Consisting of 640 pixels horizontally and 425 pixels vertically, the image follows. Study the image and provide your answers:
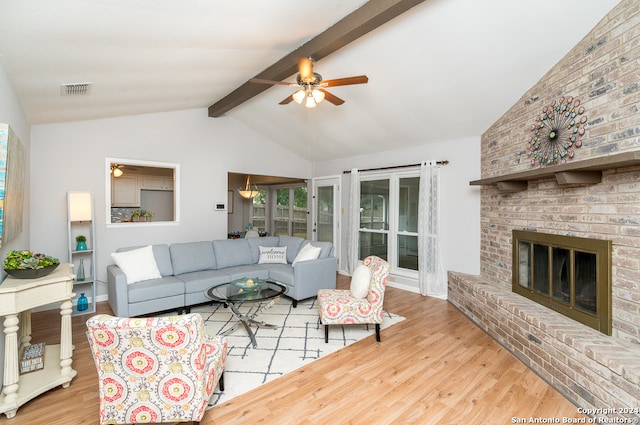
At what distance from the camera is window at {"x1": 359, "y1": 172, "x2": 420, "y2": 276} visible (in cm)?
550

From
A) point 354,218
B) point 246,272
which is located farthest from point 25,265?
point 354,218

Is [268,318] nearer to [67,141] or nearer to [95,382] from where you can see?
[95,382]

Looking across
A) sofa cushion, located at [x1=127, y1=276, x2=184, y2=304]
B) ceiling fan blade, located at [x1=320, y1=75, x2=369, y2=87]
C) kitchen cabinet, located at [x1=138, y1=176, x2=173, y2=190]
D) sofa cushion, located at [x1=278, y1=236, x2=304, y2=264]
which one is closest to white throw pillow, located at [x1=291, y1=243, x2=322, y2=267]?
sofa cushion, located at [x1=278, y1=236, x2=304, y2=264]

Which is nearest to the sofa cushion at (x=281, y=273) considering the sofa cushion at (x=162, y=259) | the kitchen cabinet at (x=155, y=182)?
the sofa cushion at (x=162, y=259)

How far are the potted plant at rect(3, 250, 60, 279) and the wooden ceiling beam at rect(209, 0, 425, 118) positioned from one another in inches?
118

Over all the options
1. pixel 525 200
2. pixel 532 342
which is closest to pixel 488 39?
pixel 525 200

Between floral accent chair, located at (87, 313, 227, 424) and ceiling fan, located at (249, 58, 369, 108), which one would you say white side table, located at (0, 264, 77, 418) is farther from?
ceiling fan, located at (249, 58, 369, 108)

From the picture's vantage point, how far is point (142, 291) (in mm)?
3719

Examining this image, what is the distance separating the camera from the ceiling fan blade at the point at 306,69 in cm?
289

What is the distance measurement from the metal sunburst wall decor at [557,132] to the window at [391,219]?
2155mm

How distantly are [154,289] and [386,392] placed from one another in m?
2.92

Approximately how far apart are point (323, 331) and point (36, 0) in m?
3.52

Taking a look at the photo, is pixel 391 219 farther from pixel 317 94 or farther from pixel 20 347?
pixel 20 347

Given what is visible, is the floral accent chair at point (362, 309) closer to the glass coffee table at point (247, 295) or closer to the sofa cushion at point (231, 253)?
the glass coffee table at point (247, 295)
